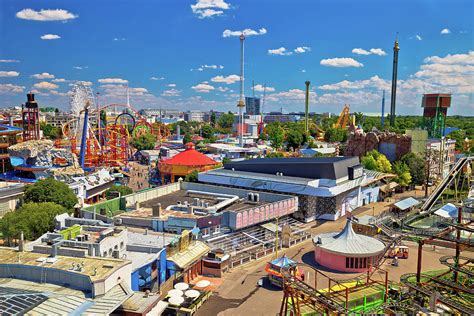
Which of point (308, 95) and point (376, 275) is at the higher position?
point (308, 95)

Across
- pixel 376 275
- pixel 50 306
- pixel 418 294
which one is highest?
pixel 50 306

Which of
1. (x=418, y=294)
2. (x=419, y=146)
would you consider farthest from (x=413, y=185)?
(x=418, y=294)

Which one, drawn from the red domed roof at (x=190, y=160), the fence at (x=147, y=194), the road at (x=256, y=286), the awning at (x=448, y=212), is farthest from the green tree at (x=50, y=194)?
the awning at (x=448, y=212)

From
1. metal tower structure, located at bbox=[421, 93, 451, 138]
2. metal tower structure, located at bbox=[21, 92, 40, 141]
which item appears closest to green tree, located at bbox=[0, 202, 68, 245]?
metal tower structure, located at bbox=[21, 92, 40, 141]

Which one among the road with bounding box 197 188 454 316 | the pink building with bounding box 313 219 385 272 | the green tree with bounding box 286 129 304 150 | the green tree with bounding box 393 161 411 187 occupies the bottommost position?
the road with bounding box 197 188 454 316

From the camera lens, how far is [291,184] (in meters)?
48.0

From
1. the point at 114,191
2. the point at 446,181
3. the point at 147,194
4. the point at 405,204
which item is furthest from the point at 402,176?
the point at 114,191

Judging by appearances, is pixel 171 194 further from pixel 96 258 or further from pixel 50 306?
pixel 50 306

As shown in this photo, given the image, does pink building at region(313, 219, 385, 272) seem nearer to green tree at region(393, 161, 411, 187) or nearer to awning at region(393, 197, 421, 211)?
awning at region(393, 197, 421, 211)

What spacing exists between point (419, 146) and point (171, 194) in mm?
50982

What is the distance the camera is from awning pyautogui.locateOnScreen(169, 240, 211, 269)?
2897cm

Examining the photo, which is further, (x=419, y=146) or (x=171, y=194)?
(x=419, y=146)


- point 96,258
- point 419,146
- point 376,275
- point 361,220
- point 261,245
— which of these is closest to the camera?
point 96,258

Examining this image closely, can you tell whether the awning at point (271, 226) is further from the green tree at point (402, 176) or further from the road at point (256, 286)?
the green tree at point (402, 176)
